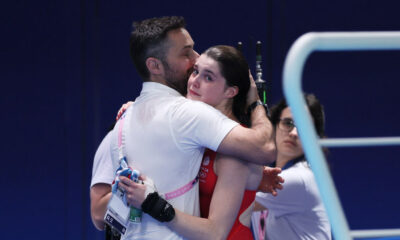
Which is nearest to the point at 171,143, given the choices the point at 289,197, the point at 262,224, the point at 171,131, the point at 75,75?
the point at 171,131

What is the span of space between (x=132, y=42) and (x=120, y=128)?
11.6 inches

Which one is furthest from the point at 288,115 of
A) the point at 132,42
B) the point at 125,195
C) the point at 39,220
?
the point at 39,220

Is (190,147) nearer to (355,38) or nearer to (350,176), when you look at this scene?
(355,38)

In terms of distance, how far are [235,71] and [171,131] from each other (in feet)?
1.05

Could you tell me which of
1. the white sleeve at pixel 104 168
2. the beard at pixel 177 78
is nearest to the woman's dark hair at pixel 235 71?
the beard at pixel 177 78

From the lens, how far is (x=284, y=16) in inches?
161

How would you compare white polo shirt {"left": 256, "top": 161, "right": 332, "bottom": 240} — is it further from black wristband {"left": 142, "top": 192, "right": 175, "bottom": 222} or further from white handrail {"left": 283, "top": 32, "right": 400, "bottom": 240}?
white handrail {"left": 283, "top": 32, "right": 400, "bottom": 240}

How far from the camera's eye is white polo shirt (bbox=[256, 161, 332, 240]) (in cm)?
224

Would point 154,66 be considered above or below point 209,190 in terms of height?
above

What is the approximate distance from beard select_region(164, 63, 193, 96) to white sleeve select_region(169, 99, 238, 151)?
187mm

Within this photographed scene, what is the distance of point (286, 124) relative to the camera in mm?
2518

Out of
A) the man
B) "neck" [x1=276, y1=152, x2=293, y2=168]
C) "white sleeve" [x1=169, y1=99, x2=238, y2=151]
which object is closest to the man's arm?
the man

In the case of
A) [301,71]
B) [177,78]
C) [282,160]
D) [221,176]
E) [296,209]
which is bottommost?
[296,209]

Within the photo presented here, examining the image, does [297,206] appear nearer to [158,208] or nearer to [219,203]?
[219,203]
